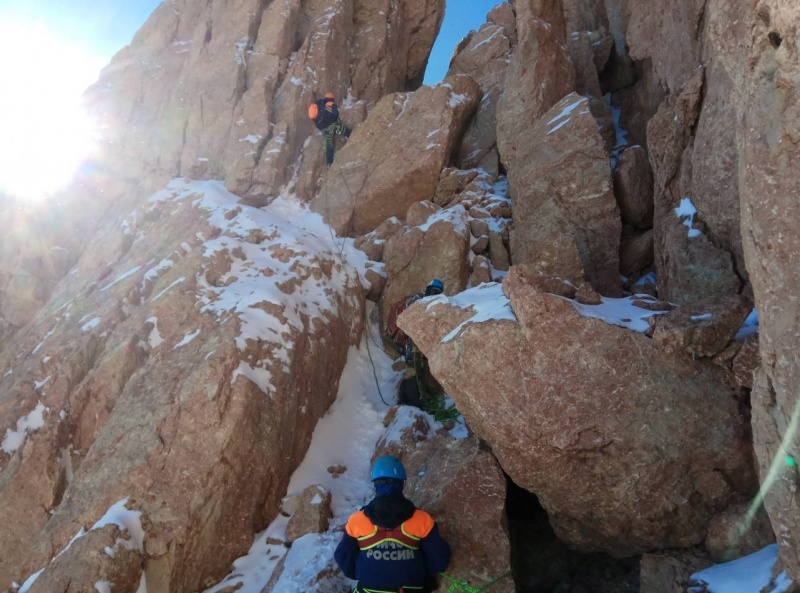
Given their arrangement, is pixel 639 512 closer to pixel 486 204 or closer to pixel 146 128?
pixel 486 204

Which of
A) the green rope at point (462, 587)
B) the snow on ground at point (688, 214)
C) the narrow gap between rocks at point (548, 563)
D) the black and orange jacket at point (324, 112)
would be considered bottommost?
the narrow gap between rocks at point (548, 563)

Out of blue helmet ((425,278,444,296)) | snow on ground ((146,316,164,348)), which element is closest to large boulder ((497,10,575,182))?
blue helmet ((425,278,444,296))

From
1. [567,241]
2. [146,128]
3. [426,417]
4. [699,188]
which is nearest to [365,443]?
[426,417]

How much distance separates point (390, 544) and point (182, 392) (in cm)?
482

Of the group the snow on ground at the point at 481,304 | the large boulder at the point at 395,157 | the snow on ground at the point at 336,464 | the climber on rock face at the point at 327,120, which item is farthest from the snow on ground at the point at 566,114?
the climber on rock face at the point at 327,120

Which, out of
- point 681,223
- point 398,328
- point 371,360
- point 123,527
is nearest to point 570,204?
point 681,223

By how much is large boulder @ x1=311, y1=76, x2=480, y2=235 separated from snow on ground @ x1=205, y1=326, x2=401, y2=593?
4.39 metres

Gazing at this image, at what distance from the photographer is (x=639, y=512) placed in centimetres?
632

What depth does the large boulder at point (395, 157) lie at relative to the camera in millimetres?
15500

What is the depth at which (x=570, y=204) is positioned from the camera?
39.3 ft

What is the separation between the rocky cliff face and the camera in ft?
20.2

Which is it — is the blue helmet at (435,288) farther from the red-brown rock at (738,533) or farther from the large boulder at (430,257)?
the red-brown rock at (738,533)

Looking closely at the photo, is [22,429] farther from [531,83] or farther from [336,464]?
[531,83]

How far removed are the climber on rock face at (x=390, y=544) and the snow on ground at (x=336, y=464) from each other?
115 cm
